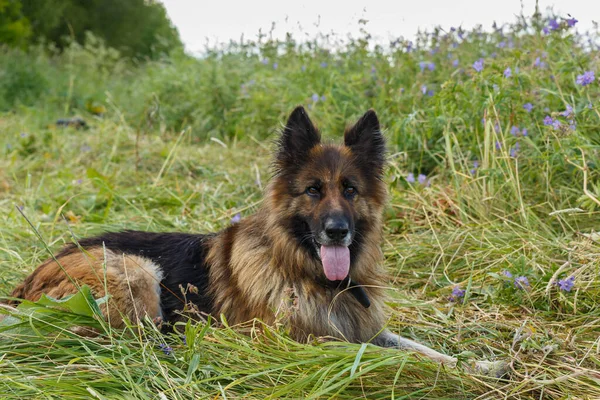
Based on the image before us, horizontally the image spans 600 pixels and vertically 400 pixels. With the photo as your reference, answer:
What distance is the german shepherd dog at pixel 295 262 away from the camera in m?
3.54

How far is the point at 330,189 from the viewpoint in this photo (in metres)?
3.60

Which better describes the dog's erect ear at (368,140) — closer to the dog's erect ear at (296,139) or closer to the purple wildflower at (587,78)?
the dog's erect ear at (296,139)

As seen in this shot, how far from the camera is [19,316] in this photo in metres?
3.03

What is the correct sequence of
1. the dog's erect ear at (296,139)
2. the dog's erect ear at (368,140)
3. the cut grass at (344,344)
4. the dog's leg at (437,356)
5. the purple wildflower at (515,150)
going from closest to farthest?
the cut grass at (344,344)
the dog's leg at (437,356)
the dog's erect ear at (296,139)
the dog's erect ear at (368,140)
the purple wildflower at (515,150)

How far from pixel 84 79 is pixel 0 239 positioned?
954 centimetres

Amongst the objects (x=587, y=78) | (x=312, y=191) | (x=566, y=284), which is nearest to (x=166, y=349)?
(x=312, y=191)

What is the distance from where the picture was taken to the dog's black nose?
3.40 meters

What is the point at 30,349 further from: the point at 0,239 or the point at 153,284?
the point at 0,239

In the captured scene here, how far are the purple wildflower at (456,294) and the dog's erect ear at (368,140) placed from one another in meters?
0.93

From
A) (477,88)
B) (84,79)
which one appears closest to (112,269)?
(477,88)

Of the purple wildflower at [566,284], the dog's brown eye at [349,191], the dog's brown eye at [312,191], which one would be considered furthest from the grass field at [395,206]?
the dog's brown eye at [349,191]

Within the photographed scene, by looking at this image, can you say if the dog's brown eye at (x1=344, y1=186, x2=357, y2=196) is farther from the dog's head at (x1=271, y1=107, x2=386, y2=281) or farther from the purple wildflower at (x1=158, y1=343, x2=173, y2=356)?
the purple wildflower at (x1=158, y1=343, x2=173, y2=356)

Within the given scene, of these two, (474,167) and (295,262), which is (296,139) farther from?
(474,167)

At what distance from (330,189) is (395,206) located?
200cm
